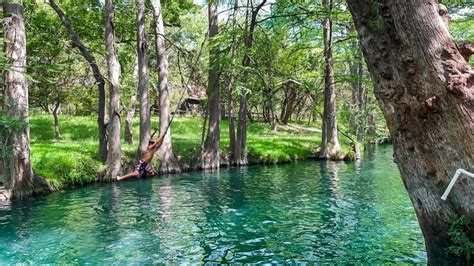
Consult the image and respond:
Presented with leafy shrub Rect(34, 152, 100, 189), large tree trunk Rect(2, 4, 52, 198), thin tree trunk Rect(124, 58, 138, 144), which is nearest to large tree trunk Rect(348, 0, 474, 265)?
large tree trunk Rect(2, 4, 52, 198)

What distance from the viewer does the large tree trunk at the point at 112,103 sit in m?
18.5

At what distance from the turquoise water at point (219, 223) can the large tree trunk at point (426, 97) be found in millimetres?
3205

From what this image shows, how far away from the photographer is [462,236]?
14.7ft

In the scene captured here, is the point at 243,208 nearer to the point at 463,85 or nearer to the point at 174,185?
the point at 174,185

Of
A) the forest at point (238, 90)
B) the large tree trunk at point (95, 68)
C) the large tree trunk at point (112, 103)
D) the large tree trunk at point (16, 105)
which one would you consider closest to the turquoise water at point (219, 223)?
the forest at point (238, 90)

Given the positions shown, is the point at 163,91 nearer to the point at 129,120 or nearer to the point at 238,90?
the point at 129,120

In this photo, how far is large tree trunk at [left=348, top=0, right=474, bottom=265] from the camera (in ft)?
14.2

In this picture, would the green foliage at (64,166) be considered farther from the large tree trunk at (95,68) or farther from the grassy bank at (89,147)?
the large tree trunk at (95,68)

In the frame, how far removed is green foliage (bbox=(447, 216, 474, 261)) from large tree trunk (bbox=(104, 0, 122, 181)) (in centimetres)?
1571

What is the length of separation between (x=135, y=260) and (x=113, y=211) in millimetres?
4791

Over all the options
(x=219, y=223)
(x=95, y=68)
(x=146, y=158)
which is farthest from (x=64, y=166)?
(x=219, y=223)

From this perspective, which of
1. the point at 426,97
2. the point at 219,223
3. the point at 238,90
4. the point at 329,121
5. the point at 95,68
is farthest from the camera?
the point at 329,121

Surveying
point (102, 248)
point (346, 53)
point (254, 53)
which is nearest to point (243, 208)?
point (102, 248)

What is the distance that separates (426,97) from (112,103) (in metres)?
17.0
